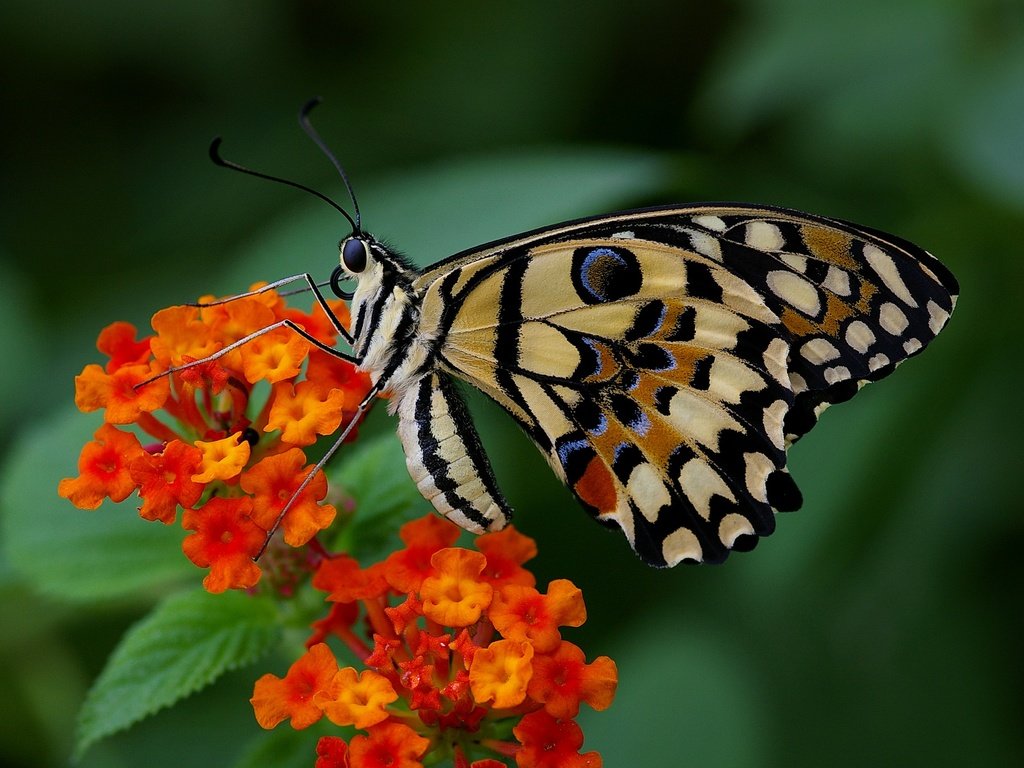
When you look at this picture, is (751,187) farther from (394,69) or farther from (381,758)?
(381,758)

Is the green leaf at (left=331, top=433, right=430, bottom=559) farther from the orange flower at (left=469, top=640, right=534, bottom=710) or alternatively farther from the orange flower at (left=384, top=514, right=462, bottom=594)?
the orange flower at (left=469, top=640, right=534, bottom=710)

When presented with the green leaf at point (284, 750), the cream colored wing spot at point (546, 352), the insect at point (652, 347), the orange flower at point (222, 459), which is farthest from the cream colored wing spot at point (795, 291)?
the green leaf at point (284, 750)

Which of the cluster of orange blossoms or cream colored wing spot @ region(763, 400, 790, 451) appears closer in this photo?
the cluster of orange blossoms

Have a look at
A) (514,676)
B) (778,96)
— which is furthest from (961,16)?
(514,676)

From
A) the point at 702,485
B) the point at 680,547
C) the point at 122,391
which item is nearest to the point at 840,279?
the point at 702,485

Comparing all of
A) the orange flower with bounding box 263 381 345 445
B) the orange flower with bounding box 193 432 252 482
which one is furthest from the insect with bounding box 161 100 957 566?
the orange flower with bounding box 193 432 252 482

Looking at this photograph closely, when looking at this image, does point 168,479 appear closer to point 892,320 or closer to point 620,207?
point 892,320
